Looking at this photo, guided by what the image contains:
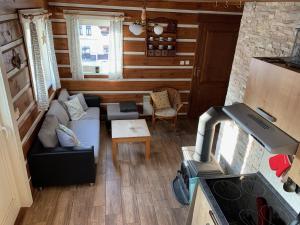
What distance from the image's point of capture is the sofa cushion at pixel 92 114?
4380mm

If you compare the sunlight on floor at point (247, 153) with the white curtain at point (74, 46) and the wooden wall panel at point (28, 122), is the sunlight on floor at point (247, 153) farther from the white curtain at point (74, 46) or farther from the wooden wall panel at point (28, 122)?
the white curtain at point (74, 46)

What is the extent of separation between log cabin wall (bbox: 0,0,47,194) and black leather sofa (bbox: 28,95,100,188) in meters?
0.15

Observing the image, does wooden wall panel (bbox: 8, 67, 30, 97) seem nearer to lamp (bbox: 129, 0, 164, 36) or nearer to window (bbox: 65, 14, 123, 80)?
window (bbox: 65, 14, 123, 80)

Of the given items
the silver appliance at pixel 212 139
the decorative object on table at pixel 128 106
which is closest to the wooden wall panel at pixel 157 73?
the decorative object on table at pixel 128 106

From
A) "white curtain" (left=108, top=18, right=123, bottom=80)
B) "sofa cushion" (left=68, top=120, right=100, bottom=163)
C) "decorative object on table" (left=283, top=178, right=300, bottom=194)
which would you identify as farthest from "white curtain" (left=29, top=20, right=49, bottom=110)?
"decorative object on table" (left=283, top=178, right=300, bottom=194)

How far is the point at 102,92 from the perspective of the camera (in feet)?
16.4

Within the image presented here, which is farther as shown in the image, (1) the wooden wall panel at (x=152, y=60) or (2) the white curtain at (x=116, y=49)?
(1) the wooden wall panel at (x=152, y=60)

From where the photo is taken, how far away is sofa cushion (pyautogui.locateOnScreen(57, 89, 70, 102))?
4.27 m

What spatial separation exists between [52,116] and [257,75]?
9.32ft

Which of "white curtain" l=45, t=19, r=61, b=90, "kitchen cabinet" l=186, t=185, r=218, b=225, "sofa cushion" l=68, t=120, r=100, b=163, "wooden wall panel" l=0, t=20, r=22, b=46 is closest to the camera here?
"kitchen cabinet" l=186, t=185, r=218, b=225

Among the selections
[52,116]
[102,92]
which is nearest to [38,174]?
[52,116]

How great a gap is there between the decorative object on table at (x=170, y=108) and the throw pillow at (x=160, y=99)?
0.02 meters

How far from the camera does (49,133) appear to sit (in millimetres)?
3131

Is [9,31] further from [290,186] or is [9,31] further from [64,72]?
[290,186]
